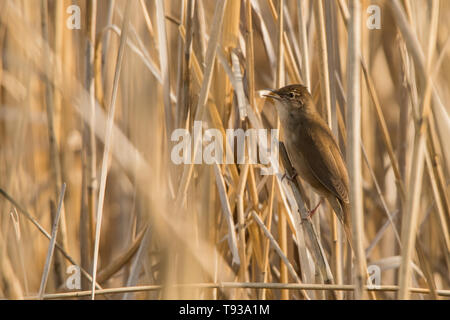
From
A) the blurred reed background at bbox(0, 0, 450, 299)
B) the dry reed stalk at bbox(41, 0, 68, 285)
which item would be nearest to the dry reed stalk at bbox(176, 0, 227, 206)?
the blurred reed background at bbox(0, 0, 450, 299)

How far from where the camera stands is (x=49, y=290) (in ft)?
5.74

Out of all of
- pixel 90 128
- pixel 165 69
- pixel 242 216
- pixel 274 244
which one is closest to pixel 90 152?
pixel 90 128

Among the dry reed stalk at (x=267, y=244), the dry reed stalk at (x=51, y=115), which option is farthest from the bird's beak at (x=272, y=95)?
the dry reed stalk at (x=51, y=115)

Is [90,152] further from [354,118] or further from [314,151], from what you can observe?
[354,118]

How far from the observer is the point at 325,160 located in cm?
174

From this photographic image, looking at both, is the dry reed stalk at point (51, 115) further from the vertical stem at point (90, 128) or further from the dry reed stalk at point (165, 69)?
the dry reed stalk at point (165, 69)

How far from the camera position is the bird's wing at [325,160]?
5.61 ft

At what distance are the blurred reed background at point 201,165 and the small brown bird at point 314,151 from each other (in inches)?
2.9

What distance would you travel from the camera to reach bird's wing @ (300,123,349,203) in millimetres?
1711

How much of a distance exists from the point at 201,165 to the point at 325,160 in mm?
512

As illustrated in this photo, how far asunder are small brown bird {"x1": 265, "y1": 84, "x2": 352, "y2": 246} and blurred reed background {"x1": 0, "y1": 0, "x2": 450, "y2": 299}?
0.24 feet

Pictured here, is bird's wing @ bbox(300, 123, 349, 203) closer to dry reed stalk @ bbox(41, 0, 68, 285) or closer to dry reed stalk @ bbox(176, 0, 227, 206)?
dry reed stalk @ bbox(176, 0, 227, 206)

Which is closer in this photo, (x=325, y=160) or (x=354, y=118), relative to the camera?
(x=354, y=118)
